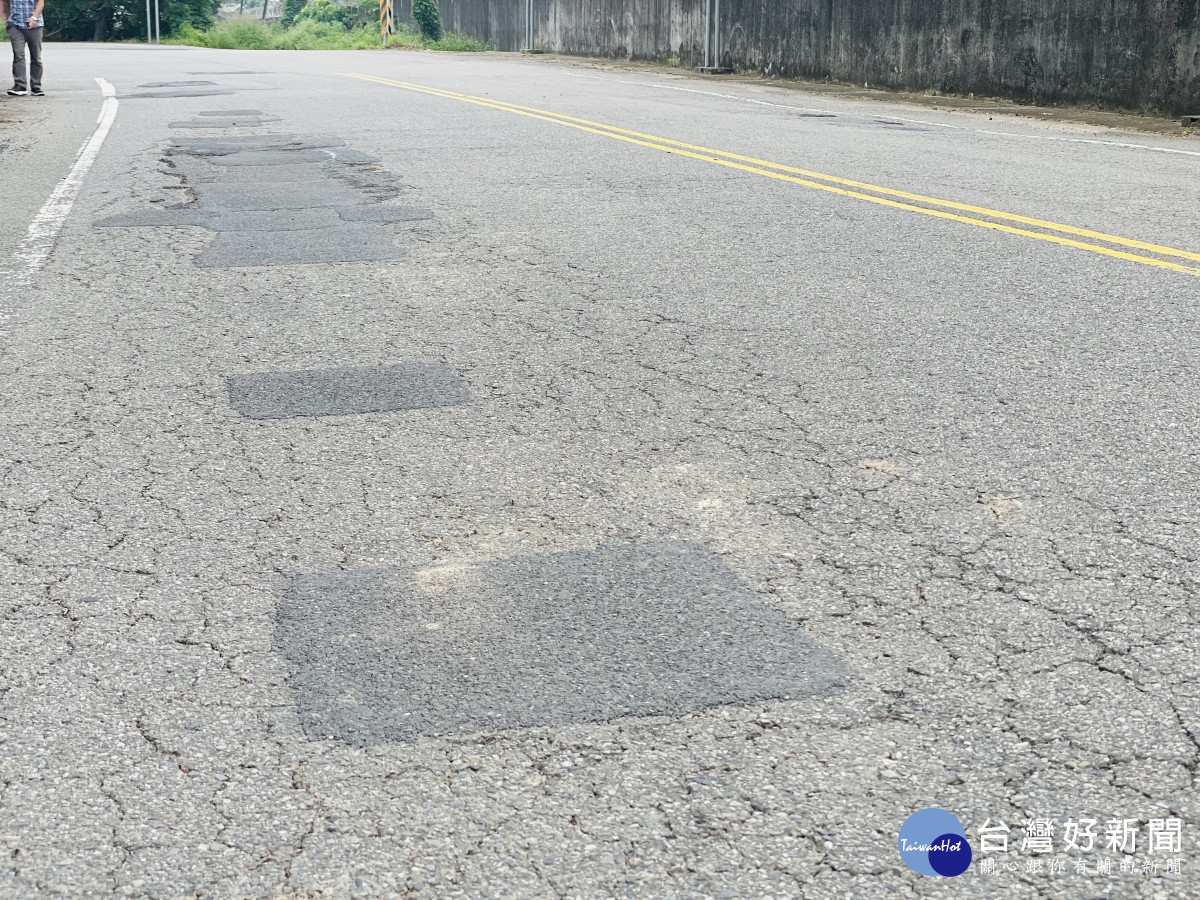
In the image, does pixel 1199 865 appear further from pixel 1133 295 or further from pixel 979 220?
pixel 979 220

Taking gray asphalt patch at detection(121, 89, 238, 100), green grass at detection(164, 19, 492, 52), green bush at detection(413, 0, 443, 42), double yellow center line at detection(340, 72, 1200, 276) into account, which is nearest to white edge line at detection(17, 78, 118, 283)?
double yellow center line at detection(340, 72, 1200, 276)

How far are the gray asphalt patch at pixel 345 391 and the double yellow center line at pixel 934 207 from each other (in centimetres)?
400

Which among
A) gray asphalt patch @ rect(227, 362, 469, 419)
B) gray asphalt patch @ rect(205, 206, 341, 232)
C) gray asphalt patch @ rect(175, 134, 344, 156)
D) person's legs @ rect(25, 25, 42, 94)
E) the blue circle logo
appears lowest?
the blue circle logo

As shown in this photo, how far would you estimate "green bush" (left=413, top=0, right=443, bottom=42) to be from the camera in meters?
46.1

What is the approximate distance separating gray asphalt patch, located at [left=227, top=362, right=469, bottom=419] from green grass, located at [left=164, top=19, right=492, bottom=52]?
37.5 m

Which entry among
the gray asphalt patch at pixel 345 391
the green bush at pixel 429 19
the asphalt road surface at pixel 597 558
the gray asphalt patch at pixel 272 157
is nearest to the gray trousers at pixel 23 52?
the gray asphalt patch at pixel 272 157

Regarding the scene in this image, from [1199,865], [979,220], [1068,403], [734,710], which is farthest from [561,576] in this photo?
[979,220]

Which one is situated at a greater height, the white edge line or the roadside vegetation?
the roadside vegetation

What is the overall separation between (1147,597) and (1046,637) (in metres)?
0.37

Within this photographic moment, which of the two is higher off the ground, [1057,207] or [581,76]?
[581,76]

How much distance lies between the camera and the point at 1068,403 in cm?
474

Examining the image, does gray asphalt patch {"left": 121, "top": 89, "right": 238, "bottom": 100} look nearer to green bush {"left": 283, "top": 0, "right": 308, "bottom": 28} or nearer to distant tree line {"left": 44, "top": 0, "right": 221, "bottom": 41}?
distant tree line {"left": 44, "top": 0, "right": 221, "bottom": 41}

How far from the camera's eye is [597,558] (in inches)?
139

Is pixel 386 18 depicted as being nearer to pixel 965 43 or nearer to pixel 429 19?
pixel 429 19
